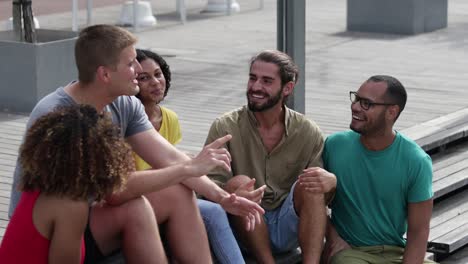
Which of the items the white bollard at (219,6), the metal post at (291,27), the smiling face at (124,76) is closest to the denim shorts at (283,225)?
the smiling face at (124,76)

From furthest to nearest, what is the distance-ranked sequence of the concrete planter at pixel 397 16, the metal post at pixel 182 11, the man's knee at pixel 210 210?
the metal post at pixel 182 11
the concrete planter at pixel 397 16
the man's knee at pixel 210 210

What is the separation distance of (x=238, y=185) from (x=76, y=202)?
116 cm

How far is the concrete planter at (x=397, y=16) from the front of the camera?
11.9 m

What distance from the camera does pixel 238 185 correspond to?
16.6 feet

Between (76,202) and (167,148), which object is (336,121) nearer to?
(167,148)

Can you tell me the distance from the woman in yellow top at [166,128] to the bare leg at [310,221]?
356mm

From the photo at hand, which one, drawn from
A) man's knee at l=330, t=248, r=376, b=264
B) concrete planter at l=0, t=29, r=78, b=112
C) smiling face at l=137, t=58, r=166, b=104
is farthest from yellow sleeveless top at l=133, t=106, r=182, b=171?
concrete planter at l=0, t=29, r=78, b=112

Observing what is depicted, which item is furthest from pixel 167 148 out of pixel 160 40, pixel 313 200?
pixel 160 40

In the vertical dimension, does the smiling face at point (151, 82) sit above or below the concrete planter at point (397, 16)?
above

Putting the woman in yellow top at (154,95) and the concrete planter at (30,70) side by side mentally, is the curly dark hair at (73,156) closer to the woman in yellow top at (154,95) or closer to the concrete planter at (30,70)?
the woman in yellow top at (154,95)

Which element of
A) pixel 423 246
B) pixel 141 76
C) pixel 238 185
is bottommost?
pixel 423 246

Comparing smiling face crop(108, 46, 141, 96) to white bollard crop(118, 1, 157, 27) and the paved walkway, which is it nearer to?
the paved walkway

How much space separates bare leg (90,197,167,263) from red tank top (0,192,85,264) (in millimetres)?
445

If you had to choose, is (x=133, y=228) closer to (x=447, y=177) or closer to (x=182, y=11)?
(x=447, y=177)
